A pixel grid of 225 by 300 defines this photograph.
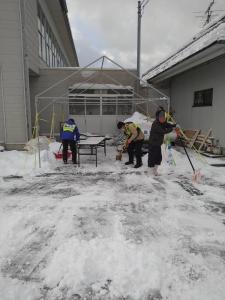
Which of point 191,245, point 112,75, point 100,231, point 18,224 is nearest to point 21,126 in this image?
point 112,75

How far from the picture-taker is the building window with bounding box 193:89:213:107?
33.0 ft

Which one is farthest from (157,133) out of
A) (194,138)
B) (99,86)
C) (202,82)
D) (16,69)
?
(99,86)

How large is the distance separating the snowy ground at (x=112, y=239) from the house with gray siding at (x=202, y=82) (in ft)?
12.9

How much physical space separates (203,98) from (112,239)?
8.79 meters

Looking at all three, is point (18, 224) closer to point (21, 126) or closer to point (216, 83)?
point (21, 126)

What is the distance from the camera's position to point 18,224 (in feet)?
12.6

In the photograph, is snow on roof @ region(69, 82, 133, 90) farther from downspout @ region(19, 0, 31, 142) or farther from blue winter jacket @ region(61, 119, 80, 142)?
blue winter jacket @ region(61, 119, 80, 142)

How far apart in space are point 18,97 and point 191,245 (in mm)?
8612

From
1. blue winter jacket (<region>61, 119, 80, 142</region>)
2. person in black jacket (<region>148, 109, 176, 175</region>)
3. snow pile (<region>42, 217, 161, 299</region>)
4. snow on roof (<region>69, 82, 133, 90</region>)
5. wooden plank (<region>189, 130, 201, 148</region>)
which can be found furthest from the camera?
snow on roof (<region>69, 82, 133, 90</region>)

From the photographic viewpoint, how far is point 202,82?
10570 millimetres

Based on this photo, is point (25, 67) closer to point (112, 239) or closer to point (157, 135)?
point (157, 135)

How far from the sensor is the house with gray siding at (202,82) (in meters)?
8.32

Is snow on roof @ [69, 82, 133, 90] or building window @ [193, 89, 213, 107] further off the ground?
snow on roof @ [69, 82, 133, 90]

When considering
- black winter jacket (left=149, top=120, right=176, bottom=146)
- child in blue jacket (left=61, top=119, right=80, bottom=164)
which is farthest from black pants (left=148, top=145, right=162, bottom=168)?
child in blue jacket (left=61, top=119, right=80, bottom=164)
